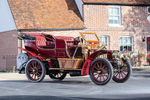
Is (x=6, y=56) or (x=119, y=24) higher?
(x=119, y=24)

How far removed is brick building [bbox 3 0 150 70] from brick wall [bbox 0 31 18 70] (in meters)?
1.37

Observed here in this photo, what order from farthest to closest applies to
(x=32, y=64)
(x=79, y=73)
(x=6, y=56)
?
(x=6, y=56) < (x=32, y=64) < (x=79, y=73)

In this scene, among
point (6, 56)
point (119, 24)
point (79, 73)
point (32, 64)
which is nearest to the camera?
point (79, 73)

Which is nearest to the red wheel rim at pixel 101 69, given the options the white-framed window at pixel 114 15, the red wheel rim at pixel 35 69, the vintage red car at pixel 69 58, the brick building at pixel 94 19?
the vintage red car at pixel 69 58

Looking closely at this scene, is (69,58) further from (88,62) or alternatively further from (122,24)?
(122,24)

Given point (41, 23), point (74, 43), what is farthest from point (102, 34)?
point (74, 43)

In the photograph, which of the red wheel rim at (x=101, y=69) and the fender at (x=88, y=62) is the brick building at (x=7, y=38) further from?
the red wheel rim at (x=101, y=69)

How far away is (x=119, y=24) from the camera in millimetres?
23203

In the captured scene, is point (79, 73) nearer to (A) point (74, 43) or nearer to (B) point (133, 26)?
(A) point (74, 43)

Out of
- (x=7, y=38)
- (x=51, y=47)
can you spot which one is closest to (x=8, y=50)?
(x=7, y=38)

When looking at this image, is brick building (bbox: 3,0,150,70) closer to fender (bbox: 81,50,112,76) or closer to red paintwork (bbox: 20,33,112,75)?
red paintwork (bbox: 20,33,112,75)

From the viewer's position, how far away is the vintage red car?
9.30 m

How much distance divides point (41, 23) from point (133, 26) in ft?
25.6

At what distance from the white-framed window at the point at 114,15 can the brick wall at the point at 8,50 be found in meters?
7.85
